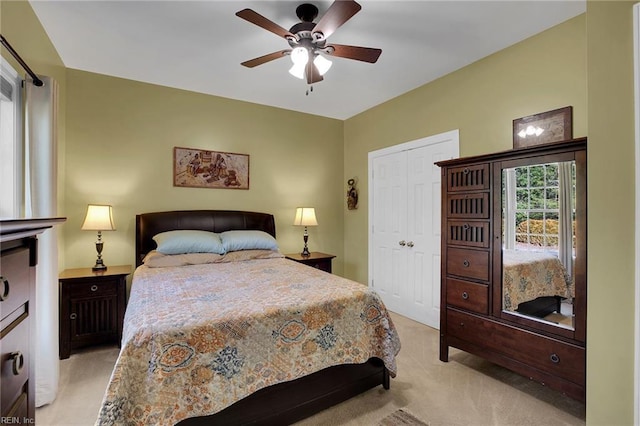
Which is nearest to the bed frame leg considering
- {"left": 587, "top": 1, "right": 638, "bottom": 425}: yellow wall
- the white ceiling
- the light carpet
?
the light carpet

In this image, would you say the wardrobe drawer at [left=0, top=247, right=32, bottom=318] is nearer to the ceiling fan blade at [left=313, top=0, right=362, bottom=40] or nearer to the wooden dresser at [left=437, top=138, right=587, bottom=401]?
the ceiling fan blade at [left=313, top=0, right=362, bottom=40]

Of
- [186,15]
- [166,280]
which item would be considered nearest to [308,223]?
[166,280]

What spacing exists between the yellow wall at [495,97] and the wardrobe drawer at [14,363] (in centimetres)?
325

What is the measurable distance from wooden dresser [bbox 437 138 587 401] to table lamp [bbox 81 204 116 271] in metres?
3.16

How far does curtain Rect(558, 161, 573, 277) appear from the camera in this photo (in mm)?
1944

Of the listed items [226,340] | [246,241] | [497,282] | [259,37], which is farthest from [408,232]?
[226,340]

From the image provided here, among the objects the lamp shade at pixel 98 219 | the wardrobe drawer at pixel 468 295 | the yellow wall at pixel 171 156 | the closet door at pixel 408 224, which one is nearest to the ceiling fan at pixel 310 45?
the closet door at pixel 408 224

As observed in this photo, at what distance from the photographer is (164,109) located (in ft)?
12.0

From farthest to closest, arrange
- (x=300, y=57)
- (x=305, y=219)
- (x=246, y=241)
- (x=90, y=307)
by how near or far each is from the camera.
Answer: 1. (x=305, y=219)
2. (x=246, y=241)
3. (x=90, y=307)
4. (x=300, y=57)

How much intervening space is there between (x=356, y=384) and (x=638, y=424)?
1.39 metres

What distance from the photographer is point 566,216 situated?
77.5 inches

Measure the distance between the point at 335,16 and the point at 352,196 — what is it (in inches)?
117

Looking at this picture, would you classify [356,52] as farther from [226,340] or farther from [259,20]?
[226,340]

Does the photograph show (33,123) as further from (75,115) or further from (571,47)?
(571,47)
